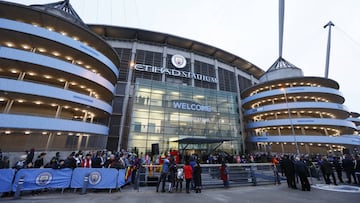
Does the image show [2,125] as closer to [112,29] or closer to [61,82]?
[61,82]

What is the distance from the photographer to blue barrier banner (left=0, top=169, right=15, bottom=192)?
6.66 metres

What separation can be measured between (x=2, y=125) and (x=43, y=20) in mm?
12318

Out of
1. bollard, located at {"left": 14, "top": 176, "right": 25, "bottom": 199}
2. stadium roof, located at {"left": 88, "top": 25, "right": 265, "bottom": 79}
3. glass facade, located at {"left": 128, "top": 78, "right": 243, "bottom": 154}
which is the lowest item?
bollard, located at {"left": 14, "top": 176, "right": 25, "bottom": 199}

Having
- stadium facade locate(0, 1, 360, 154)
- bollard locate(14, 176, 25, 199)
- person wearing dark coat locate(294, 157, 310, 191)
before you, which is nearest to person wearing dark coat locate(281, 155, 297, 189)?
person wearing dark coat locate(294, 157, 310, 191)

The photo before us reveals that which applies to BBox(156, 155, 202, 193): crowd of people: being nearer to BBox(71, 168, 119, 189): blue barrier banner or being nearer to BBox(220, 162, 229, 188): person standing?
BBox(220, 162, 229, 188): person standing

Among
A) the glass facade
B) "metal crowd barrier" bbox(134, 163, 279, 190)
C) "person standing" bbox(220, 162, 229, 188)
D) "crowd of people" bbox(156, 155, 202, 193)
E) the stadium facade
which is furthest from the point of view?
the glass facade

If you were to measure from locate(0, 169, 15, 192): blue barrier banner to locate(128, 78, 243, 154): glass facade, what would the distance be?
49.5 ft

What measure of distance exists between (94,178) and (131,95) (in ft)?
74.7

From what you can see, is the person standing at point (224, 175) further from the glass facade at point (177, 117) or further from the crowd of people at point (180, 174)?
the glass facade at point (177, 117)

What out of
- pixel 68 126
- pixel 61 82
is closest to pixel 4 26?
pixel 61 82

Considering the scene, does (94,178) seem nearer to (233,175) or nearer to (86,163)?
(86,163)

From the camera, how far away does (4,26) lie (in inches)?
575

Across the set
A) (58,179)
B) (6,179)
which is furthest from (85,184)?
(6,179)

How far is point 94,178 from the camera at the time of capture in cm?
791
